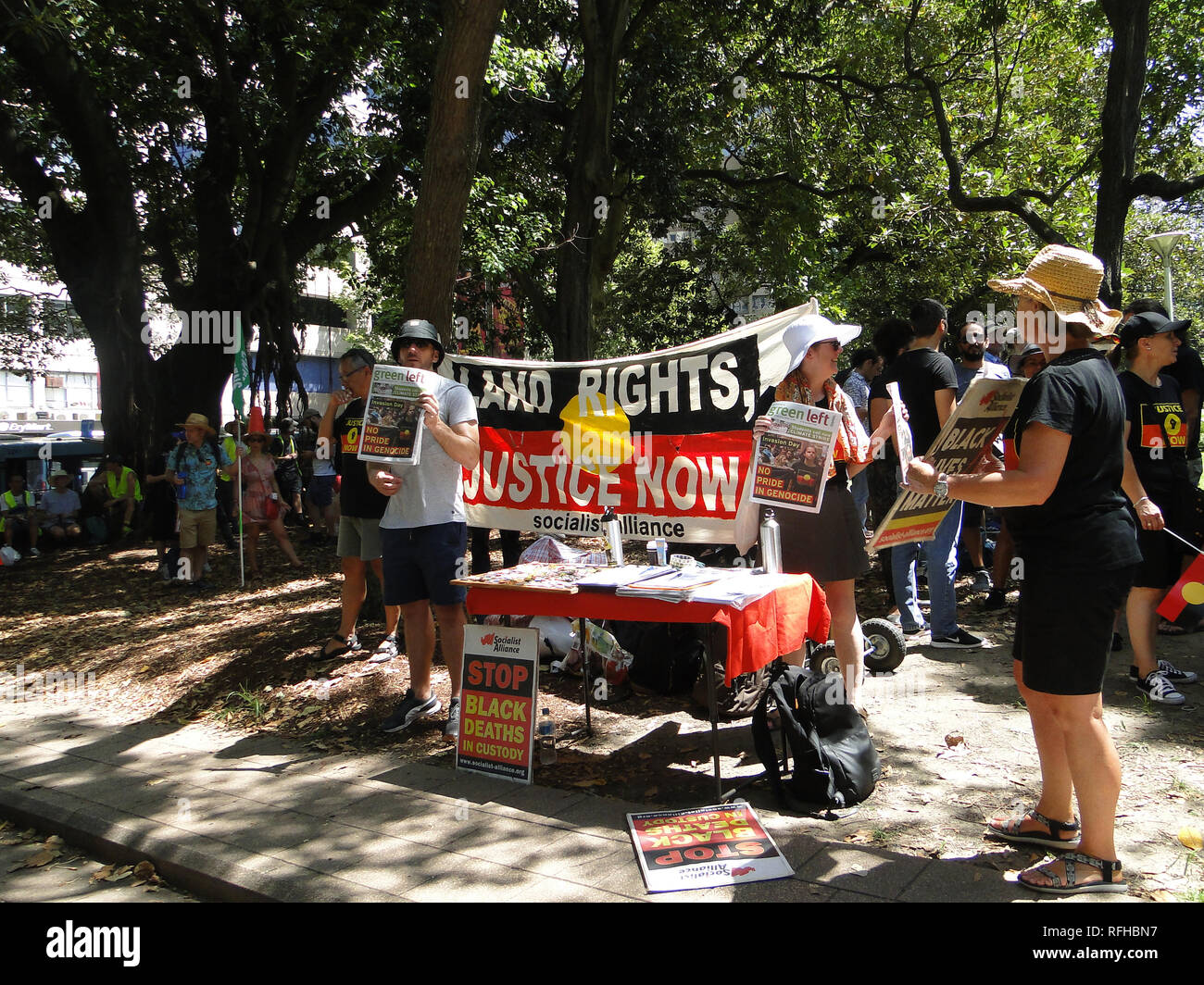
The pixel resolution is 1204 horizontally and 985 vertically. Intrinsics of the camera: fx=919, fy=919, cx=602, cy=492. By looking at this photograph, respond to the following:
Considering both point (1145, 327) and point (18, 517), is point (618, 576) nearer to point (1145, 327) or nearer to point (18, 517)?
point (1145, 327)

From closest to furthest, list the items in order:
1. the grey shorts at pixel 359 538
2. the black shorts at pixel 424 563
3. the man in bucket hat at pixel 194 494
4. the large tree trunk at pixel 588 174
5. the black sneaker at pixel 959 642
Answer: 1. the black shorts at pixel 424 563
2. the grey shorts at pixel 359 538
3. the black sneaker at pixel 959 642
4. the large tree trunk at pixel 588 174
5. the man in bucket hat at pixel 194 494

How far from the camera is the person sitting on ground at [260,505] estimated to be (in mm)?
11446

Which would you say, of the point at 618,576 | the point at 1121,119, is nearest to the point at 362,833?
the point at 618,576

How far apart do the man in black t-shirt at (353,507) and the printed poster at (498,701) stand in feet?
5.48

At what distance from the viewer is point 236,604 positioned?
387 inches

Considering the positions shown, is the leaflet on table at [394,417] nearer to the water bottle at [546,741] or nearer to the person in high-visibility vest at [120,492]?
the water bottle at [546,741]

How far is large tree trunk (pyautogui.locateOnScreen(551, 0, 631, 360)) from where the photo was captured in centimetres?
1071

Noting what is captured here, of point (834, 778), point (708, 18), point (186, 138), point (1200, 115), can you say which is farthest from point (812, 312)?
point (186, 138)

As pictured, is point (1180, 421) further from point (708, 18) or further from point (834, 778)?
point (708, 18)

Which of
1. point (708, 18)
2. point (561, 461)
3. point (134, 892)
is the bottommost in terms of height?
point (134, 892)

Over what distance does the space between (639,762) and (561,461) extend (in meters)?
2.47

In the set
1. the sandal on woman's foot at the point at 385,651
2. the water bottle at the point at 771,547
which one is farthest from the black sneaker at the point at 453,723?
the water bottle at the point at 771,547

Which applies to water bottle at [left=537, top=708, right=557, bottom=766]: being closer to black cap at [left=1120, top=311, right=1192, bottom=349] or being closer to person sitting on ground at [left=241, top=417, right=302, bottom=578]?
black cap at [left=1120, top=311, right=1192, bottom=349]

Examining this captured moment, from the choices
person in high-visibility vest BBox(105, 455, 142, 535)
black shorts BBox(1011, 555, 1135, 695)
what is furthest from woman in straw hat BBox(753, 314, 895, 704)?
person in high-visibility vest BBox(105, 455, 142, 535)
